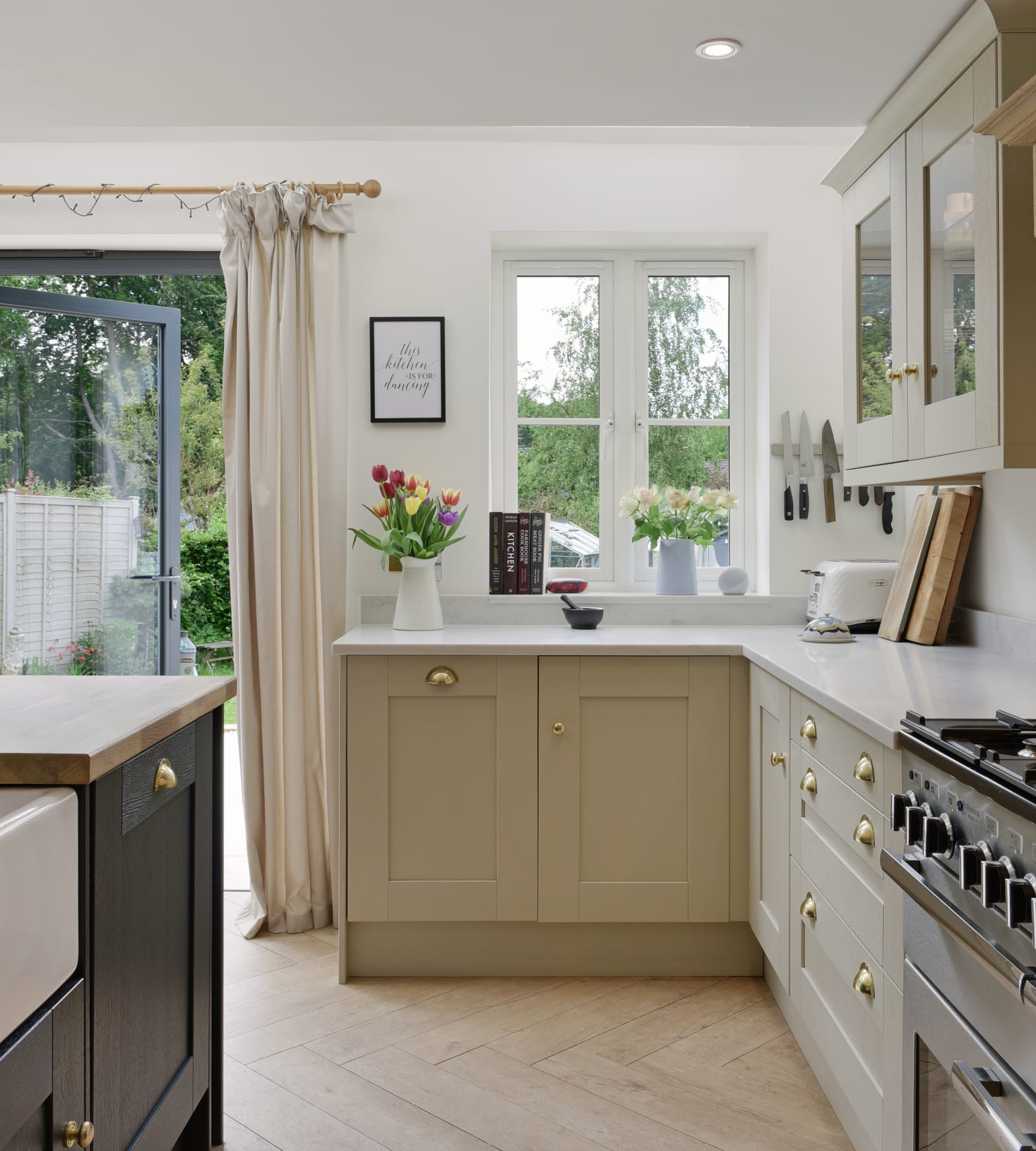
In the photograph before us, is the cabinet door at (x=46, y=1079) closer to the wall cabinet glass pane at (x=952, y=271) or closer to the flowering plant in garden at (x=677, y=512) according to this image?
the wall cabinet glass pane at (x=952, y=271)

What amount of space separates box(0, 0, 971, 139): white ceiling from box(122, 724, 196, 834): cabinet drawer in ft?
4.56

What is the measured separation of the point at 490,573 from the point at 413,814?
0.88 m

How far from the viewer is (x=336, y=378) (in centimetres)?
293

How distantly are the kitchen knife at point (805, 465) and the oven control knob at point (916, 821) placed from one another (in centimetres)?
184

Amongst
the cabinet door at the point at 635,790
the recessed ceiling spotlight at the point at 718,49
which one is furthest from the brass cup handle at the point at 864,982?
the recessed ceiling spotlight at the point at 718,49

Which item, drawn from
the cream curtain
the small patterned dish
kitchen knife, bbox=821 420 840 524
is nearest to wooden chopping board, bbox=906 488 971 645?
the small patterned dish

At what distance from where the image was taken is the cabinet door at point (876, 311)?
206 centimetres

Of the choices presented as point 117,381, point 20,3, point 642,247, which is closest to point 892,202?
point 642,247

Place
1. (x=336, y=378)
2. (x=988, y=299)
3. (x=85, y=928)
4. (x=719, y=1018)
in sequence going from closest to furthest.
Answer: (x=85, y=928) < (x=988, y=299) < (x=719, y=1018) < (x=336, y=378)

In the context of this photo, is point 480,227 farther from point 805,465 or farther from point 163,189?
point 805,465

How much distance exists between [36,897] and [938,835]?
111cm

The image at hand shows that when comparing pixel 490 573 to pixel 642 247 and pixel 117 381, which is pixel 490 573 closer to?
pixel 642 247

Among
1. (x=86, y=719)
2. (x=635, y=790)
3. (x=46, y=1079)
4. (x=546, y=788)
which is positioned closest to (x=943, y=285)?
(x=635, y=790)

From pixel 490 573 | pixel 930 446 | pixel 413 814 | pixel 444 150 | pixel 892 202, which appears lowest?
pixel 413 814
